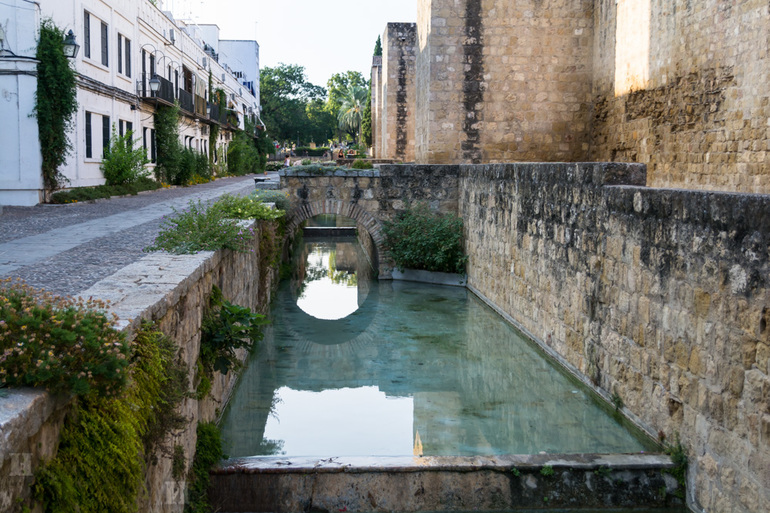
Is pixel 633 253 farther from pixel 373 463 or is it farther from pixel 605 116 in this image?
pixel 605 116

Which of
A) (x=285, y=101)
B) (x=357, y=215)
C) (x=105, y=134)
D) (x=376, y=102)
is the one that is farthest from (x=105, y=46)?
(x=285, y=101)

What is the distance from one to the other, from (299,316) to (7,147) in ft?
26.9

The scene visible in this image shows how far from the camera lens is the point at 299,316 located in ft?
38.9

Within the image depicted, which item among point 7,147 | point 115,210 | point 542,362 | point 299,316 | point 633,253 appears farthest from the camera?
point 7,147

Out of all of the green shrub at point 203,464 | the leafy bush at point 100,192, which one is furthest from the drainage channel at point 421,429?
the leafy bush at point 100,192

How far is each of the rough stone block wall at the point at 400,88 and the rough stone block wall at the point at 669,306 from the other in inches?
617

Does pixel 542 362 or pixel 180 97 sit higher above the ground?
pixel 180 97

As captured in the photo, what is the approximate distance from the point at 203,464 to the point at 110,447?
2.30 meters

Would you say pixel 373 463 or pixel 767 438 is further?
pixel 373 463

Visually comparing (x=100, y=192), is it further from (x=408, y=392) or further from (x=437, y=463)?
(x=437, y=463)

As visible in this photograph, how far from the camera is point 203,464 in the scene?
5.01m

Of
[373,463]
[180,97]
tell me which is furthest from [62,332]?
[180,97]

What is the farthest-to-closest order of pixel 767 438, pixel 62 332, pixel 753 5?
pixel 753 5 < pixel 767 438 < pixel 62 332

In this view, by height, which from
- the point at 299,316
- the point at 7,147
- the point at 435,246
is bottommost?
the point at 299,316
